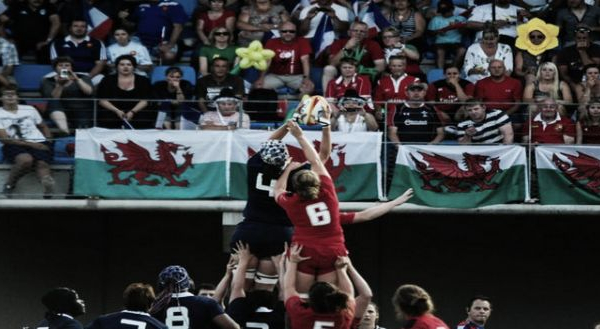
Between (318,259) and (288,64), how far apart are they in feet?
26.0

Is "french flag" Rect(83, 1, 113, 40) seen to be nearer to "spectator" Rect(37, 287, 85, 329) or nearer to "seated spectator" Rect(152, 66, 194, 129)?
"seated spectator" Rect(152, 66, 194, 129)

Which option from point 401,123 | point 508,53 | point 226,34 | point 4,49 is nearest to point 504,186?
point 401,123

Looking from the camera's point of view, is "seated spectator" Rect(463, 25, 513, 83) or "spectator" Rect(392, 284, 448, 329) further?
"seated spectator" Rect(463, 25, 513, 83)

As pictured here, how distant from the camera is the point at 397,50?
2025cm

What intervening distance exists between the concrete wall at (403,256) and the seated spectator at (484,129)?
2542 mm

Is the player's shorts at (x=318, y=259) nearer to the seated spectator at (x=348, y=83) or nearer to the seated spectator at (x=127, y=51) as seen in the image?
the seated spectator at (x=348, y=83)

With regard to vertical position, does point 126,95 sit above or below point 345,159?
above

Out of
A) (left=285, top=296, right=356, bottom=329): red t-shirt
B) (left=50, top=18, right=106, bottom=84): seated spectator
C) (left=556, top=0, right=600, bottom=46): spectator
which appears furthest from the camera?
(left=556, top=0, right=600, bottom=46): spectator

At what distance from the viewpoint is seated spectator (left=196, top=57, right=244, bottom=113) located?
63.1 ft

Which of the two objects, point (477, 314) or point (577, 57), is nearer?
point (477, 314)

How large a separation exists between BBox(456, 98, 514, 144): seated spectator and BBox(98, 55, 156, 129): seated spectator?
3.93 m

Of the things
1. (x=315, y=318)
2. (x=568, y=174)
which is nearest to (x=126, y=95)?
(x=568, y=174)

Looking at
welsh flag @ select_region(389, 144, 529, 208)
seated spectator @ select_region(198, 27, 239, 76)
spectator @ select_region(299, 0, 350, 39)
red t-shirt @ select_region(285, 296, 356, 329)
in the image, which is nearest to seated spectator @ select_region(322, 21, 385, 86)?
spectator @ select_region(299, 0, 350, 39)

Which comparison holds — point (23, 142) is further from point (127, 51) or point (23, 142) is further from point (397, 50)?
point (397, 50)
